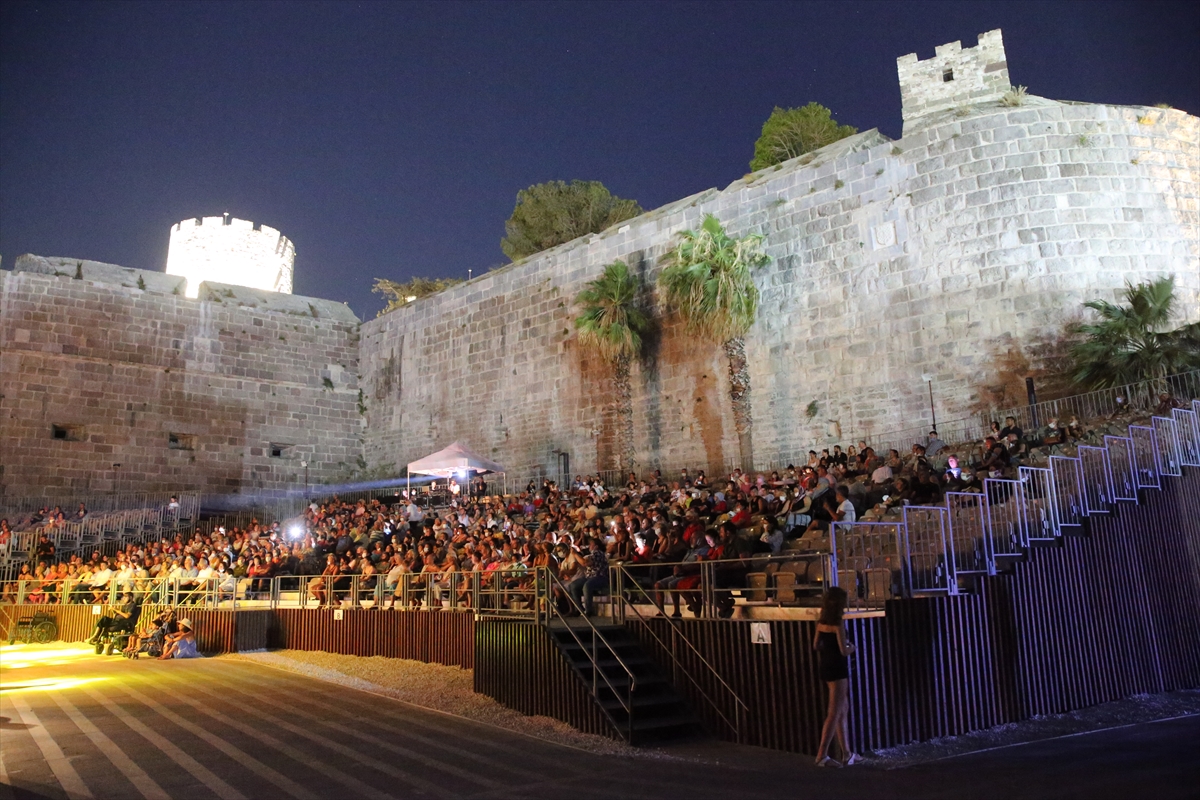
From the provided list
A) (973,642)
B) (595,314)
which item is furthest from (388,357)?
(973,642)

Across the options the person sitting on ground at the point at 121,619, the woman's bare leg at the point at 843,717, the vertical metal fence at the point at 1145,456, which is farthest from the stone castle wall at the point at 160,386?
the vertical metal fence at the point at 1145,456

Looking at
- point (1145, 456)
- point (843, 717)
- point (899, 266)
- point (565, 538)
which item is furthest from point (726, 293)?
point (843, 717)

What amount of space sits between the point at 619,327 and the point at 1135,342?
10.1 metres

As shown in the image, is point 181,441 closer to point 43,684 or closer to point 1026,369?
point 43,684

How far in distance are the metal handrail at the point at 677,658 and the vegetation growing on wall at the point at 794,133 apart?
23.6 m

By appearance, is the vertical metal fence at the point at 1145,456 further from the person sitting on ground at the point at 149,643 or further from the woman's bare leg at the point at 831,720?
the person sitting on ground at the point at 149,643

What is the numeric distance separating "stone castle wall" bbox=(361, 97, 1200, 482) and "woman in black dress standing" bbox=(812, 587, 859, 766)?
32.1ft

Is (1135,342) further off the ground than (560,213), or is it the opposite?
(560,213)

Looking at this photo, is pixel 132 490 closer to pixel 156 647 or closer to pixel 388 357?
pixel 388 357

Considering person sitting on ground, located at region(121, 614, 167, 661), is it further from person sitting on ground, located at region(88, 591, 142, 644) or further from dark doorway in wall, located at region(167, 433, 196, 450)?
dark doorway in wall, located at region(167, 433, 196, 450)

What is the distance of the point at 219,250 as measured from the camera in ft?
125

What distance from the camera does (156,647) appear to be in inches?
571

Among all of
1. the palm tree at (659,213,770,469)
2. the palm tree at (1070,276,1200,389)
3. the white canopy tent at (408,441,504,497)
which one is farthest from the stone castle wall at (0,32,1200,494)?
the white canopy tent at (408,441,504,497)

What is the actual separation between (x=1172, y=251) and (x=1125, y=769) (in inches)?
463
